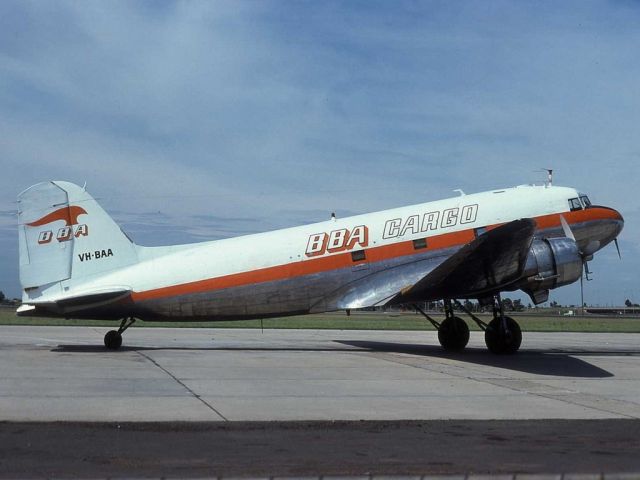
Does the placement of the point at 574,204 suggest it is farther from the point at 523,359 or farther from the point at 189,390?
the point at 189,390

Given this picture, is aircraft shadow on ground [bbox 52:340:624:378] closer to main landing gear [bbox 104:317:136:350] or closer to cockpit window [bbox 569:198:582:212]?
main landing gear [bbox 104:317:136:350]

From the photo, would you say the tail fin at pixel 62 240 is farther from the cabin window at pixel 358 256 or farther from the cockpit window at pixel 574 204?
the cockpit window at pixel 574 204

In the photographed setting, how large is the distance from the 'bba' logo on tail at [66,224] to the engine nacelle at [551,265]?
11.3 metres

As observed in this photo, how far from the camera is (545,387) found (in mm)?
13789

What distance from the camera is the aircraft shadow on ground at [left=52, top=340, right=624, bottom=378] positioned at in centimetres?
1681

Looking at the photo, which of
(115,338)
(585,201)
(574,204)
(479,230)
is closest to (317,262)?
(479,230)

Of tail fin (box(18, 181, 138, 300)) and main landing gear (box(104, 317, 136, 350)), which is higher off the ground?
tail fin (box(18, 181, 138, 300))

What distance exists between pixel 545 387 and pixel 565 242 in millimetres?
5849

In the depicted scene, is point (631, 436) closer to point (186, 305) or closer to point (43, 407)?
point (43, 407)

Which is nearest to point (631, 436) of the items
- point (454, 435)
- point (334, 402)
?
point (454, 435)

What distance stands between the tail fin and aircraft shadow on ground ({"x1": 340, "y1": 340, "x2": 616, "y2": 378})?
812cm

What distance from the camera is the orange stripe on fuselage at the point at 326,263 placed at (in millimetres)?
19172

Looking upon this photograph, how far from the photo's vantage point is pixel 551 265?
18234 mm

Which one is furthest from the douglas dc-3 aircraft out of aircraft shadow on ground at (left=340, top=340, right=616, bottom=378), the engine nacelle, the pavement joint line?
the pavement joint line
